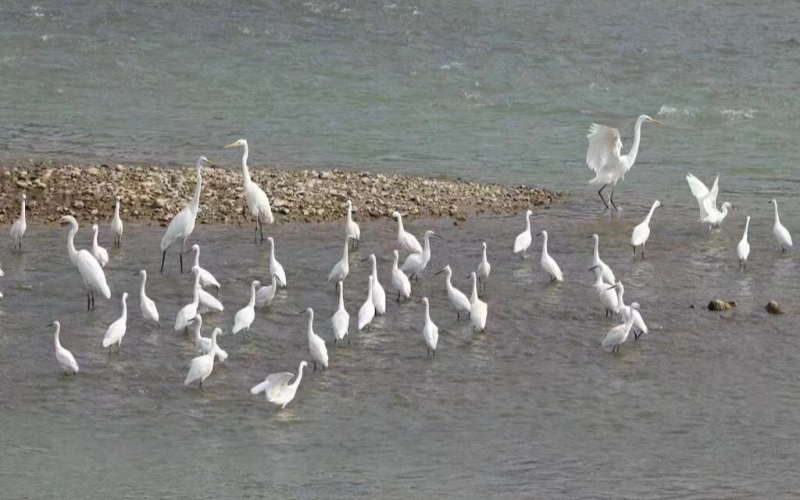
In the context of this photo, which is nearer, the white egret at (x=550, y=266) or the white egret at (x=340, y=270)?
the white egret at (x=340, y=270)

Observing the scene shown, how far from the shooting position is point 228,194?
18.0m

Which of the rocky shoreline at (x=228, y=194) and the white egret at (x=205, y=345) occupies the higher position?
the rocky shoreline at (x=228, y=194)

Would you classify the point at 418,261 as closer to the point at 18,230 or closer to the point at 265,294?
the point at 265,294

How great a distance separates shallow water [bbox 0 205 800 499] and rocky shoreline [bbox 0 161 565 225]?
96 centimetres

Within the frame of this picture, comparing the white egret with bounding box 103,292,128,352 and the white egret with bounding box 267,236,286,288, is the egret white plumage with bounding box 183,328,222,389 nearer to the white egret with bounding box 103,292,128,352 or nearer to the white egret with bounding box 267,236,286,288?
the white egret with bounding box 103,292,128,352

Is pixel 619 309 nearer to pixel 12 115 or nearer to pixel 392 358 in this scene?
pixel 392 358

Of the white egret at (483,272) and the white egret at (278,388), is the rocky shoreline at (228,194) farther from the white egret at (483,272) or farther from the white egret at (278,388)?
the white egret at (278,388)

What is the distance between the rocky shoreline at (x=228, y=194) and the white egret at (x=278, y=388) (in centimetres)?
627

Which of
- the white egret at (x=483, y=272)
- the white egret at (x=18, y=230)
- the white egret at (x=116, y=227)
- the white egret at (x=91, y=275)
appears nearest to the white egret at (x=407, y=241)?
the white egret at (x=483, y=272)

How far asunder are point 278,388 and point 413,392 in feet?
4.22

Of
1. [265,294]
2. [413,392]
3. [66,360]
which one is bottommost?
[413,392]

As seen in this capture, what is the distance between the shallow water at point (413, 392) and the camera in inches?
393

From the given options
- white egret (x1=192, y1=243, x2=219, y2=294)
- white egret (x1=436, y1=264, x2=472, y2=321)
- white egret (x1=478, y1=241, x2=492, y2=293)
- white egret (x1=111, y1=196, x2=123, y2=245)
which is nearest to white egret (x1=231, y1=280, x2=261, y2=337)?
white egret (x1=192, y1=243, x2=219, y2=294)

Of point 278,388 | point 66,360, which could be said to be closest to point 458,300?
point 278,388
